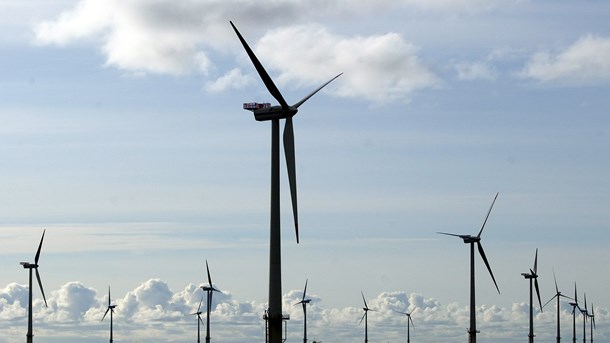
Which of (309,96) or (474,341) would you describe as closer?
(309,96)

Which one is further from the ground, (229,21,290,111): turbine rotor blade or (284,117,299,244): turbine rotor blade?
(229,21,290,111): turbine rotor blade

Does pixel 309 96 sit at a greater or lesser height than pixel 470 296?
greater

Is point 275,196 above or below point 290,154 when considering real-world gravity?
below

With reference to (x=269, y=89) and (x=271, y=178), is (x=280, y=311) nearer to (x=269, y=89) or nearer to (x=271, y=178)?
(x=271, y=178)

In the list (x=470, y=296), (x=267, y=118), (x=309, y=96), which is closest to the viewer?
(x=267, y=118)

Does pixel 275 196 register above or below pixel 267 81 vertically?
below

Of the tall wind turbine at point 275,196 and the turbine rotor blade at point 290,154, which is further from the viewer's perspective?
the turbine rotor blade at point 290,154

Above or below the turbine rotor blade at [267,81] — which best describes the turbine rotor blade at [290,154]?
below

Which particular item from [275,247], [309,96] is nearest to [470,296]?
[309,96]

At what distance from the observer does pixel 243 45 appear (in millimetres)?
124125

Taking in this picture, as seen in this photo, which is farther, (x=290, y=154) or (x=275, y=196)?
(x=290, y=154)

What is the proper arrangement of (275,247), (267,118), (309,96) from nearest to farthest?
(275,247)
(267,118)
(309,96)

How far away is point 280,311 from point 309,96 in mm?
29183

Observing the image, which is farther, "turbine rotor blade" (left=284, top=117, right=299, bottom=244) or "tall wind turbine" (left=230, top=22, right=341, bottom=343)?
"turbine rotor blade" (left=284, top=117, right=299, bottom=244)
